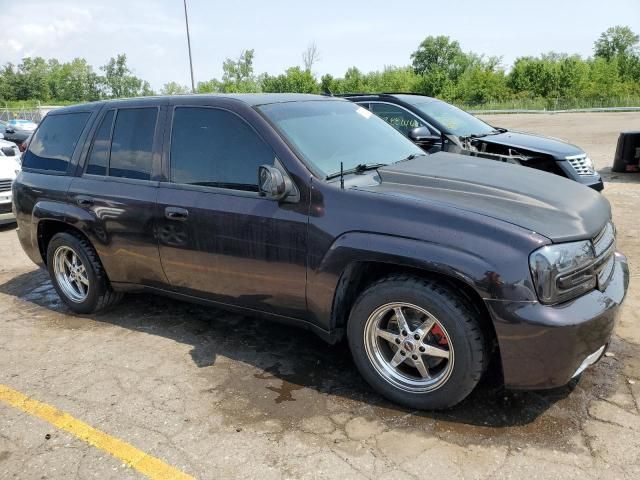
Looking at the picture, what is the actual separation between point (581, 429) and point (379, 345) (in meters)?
1.15

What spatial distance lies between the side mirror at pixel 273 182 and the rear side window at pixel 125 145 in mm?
1163

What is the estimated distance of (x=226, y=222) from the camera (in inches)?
133

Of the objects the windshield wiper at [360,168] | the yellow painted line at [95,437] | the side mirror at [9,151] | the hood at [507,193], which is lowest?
the yellow painted line at [95,437]

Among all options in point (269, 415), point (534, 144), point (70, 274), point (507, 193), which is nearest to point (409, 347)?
point (269, 415)

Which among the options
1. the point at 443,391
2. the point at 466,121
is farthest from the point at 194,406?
the point at 466,121

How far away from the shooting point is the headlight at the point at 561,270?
2502mm

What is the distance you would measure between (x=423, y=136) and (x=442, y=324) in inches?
183

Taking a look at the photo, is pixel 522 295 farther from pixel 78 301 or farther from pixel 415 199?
pixel 78 301

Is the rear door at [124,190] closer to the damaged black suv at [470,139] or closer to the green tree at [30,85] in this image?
the damaged black suv at [470,139]

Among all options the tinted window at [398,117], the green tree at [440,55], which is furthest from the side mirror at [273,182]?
the green tree at [440,55]

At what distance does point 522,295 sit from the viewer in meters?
2.53

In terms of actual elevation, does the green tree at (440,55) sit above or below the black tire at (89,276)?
above

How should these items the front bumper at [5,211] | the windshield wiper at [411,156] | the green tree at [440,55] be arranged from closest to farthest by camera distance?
the windshield wiper at [411,156] → the front bumper at [5,211] → the green tree at [440,55]

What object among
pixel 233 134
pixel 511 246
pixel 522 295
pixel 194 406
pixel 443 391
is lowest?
pixel 194 406
